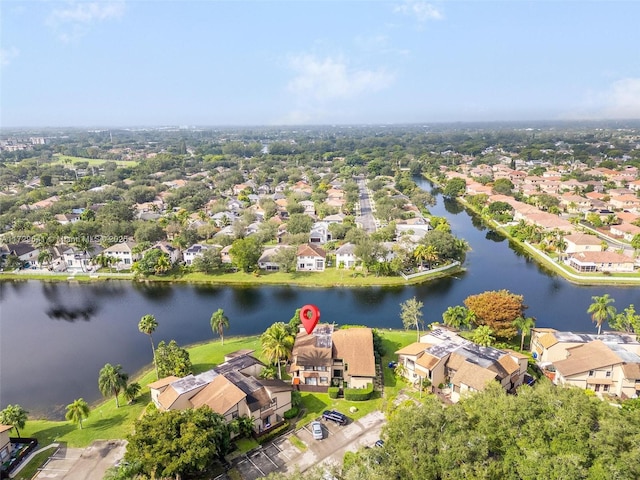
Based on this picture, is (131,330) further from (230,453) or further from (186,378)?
(230,453)

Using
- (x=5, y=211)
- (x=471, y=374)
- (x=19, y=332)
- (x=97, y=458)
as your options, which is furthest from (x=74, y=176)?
(x=471, y=374)

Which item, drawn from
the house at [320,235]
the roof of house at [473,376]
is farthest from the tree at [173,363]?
the house at [320,235]

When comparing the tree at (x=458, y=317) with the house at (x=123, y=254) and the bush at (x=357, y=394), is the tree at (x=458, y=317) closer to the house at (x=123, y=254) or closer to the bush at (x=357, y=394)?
the bush at (x=357, y=394)

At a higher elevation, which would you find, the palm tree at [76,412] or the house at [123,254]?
the house at [123,254]

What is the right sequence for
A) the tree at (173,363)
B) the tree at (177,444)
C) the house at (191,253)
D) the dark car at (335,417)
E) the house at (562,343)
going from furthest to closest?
the house at (191,253), the house at (562,343), the tree at (173,363), the dark car at (335,417), the tree at (177,444)

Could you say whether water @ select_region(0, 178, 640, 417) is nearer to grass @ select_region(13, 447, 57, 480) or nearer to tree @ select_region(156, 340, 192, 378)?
grass @ select_region(13, 447, 57, 480)

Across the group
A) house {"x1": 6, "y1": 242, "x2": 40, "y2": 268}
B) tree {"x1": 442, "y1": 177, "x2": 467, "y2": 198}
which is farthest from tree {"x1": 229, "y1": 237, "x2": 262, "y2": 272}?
tree {"x1": 442, "y1": 177, "x2": 467, "y2": 198}
